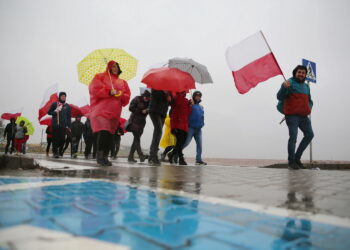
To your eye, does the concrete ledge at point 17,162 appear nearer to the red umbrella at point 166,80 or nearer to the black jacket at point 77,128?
the red umbrella at point 166,80

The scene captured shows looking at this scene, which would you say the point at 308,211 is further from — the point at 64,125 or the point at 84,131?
the point at 84,131

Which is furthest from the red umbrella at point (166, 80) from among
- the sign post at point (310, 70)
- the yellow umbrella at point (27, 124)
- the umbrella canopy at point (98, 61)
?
the yellow umbrella at point (27, 124)

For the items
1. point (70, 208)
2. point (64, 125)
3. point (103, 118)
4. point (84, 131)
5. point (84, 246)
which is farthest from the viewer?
point (84, 131)

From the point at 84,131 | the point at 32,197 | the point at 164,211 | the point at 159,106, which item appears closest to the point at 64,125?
the point at 84,131

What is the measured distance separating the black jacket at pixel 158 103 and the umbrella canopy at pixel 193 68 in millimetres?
973

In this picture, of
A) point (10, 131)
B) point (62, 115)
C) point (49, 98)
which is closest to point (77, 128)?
point (49, 98)

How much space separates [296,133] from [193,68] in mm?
3234

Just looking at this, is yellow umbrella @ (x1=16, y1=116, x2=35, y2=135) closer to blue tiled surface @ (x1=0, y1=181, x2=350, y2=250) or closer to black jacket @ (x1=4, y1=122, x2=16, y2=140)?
black jacket @ (x1=4, y1=122, x2=16, y2=140)

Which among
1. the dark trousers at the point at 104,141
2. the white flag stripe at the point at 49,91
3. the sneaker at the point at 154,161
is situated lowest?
the sneaker at the point at 154,161

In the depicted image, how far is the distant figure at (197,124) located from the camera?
7.68 meters

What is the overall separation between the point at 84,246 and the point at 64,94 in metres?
8.76

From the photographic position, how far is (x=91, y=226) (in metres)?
1.16

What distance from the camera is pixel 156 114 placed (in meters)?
6.12

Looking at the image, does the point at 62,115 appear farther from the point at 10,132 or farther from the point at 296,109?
the point at 296,109
